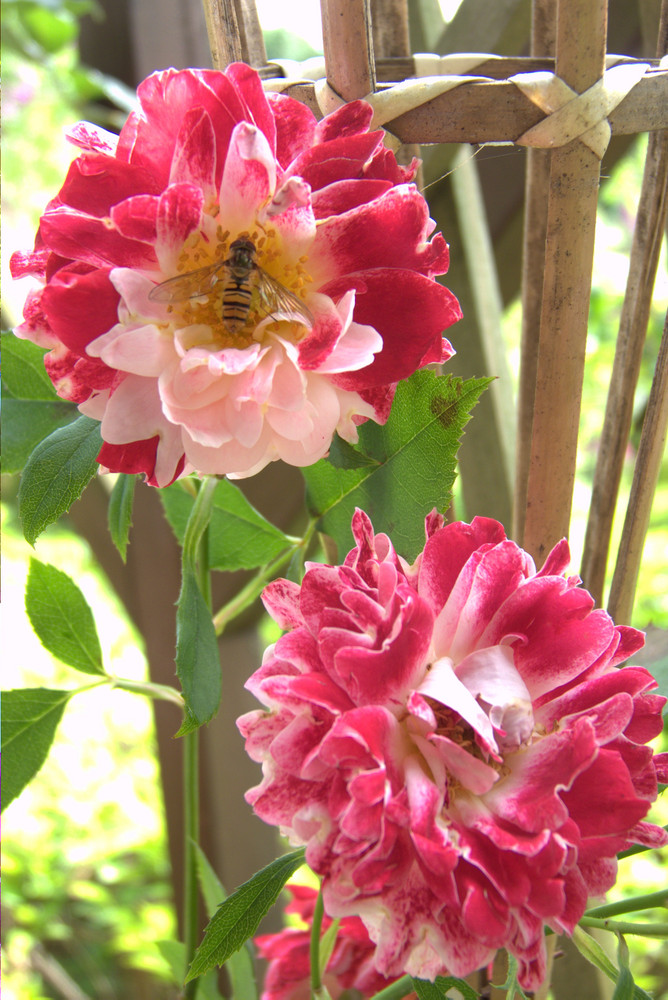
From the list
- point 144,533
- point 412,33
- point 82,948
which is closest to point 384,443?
point 412,33

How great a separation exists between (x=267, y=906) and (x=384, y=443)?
0.57ft

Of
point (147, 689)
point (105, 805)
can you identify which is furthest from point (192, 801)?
point (105, 805)

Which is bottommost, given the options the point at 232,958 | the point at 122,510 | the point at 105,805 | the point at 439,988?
the point at 105,805

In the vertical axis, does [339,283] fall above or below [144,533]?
above

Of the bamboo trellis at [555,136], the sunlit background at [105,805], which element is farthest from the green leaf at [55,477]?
the sunlit background at [105,805]

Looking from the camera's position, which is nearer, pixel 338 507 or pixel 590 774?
pixel 590 774

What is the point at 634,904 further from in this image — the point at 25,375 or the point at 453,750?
the point at 25,375

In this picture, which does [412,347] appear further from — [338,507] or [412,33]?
[412,33]

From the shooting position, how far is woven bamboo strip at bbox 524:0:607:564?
1.01 ft

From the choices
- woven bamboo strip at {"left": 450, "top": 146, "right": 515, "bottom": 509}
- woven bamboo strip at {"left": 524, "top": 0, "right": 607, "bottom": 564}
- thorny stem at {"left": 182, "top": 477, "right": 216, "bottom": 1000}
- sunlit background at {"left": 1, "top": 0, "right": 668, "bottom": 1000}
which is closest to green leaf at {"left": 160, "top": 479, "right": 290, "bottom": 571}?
thorny stem at {"left": 182, "top": 477, "right": 216, "bottom": 1000}

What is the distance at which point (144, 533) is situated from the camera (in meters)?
0.81

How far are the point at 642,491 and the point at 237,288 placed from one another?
204 mm

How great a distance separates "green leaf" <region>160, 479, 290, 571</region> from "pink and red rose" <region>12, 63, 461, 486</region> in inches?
5.6

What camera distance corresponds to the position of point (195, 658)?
318 millimetres
